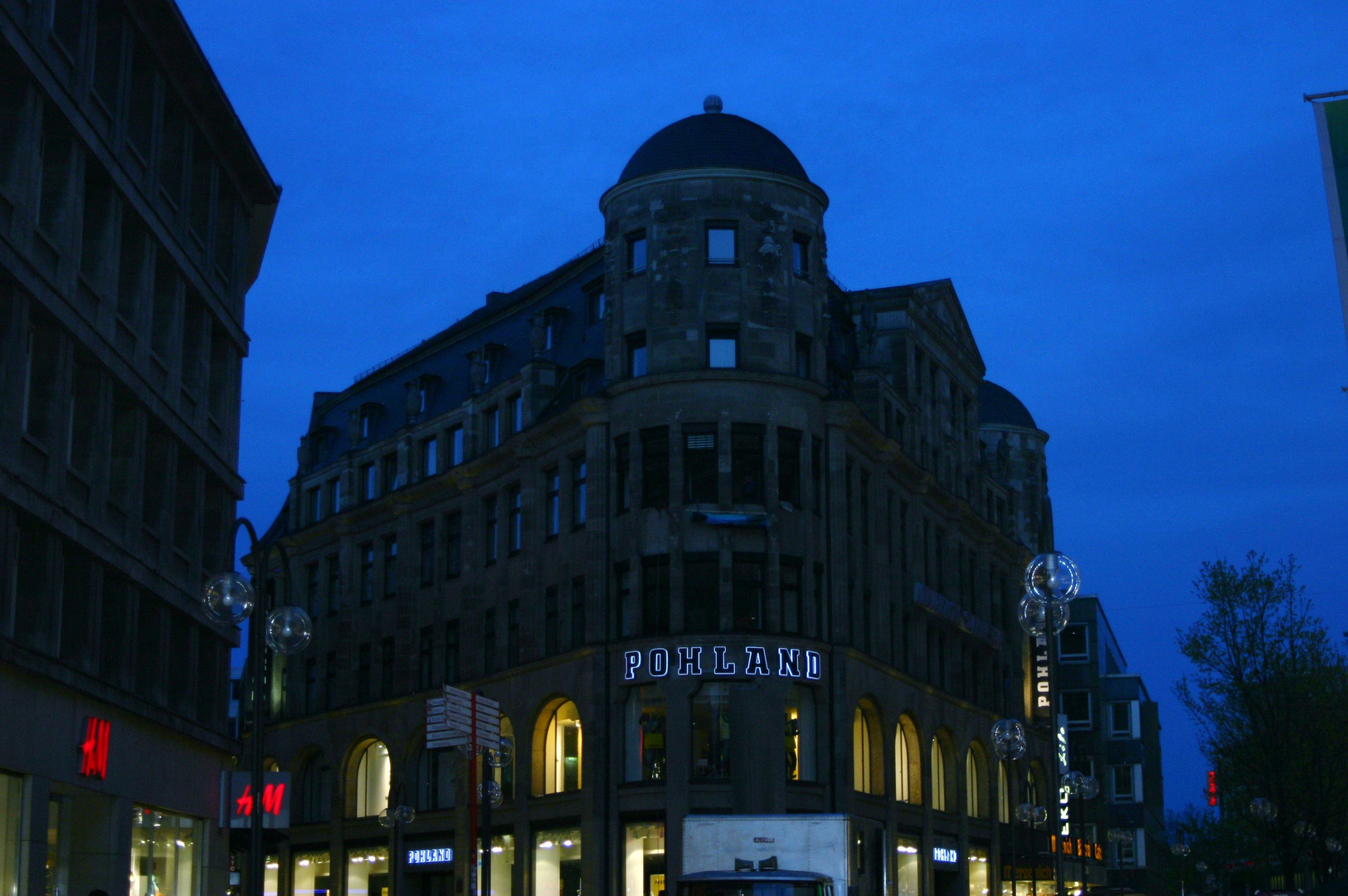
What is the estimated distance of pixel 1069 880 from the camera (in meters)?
87.4

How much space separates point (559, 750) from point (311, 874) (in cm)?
2104

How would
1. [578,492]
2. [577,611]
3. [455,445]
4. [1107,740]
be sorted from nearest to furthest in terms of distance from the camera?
[577,611] < [578,492] < [455,445] < [1107,740]

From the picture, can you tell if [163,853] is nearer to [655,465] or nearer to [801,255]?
[655,465]

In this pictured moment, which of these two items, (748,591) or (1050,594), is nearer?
(1050,594)

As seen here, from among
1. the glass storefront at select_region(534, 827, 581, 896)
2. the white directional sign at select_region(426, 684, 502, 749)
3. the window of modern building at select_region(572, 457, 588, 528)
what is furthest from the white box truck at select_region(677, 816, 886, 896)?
the window of modern building at select_region(572, 457, 588, 528)

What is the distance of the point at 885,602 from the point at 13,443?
133ft

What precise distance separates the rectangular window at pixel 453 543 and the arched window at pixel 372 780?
26.9 feet

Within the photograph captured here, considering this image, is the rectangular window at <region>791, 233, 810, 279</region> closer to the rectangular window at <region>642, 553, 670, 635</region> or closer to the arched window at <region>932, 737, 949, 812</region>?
the rectangular window at <region>642, 553, 670, 635</region>

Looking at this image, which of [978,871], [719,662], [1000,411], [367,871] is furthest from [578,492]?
[1000,411]

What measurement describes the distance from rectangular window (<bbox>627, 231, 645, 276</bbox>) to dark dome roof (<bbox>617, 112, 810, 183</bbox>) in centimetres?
199

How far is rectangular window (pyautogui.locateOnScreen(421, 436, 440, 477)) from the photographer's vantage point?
72.4 metres

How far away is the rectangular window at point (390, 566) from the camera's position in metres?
74.1

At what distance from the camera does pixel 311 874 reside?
250ft

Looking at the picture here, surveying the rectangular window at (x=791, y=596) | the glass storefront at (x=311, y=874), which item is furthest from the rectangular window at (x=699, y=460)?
the glass storefront at (x=311, y=874)
